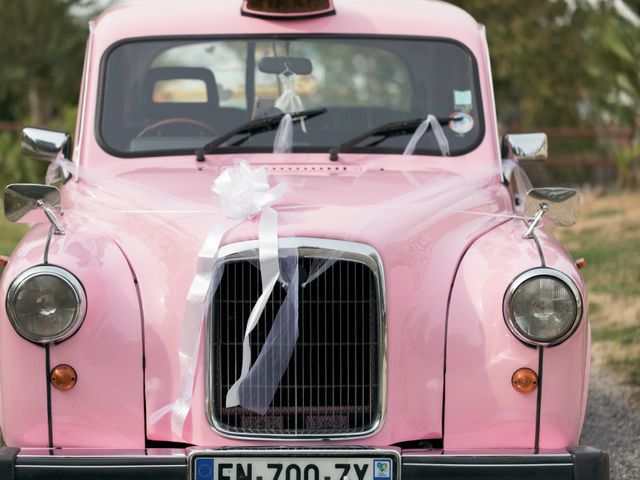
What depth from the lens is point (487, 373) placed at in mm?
3715

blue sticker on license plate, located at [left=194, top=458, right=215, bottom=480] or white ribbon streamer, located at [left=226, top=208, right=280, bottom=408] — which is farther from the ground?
white ribbon streamer, located at [left=226, top=208, right=280, bottom=408]

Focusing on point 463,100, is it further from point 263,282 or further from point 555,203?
point 263,282

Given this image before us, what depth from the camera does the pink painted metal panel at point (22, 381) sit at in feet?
12.0

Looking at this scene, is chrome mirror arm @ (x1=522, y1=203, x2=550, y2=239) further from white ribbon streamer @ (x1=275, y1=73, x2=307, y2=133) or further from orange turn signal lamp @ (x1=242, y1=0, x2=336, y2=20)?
orange turn signal lamp @ (x1=242, y1=0, x2=336, y2=20)

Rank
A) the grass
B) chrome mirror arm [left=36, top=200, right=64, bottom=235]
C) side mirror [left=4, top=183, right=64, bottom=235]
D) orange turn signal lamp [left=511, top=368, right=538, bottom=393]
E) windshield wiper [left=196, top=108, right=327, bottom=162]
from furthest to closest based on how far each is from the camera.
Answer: the grass < windshield wiper [left=196, top=108, right=327, bottom=162] < side mirror [left=4, top=183, right=64, bottom=235] < chrome mirror arm [left=36, top=200, right=64, bottom=235] < orange turn signal lamp [left=511, top=368, right=538, bottom=393]

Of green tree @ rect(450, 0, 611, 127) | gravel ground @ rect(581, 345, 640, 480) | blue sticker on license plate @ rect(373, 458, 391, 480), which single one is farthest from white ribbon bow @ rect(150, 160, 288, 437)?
green tree @ rect(450, 0, 611, 127)

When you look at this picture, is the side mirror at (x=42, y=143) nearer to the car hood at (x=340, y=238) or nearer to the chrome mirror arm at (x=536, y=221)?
the car hood at (x=340, y=238)

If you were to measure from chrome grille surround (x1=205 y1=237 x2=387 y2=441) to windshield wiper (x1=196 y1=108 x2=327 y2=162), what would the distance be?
1144 millimetres

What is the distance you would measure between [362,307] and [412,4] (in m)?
2.14

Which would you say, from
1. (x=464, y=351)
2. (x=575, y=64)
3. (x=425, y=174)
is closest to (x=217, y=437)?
(x=464, y=351)

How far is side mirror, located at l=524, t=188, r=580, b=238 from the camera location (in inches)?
160

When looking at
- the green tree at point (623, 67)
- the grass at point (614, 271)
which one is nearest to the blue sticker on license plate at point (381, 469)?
the grass at point (614, 271)

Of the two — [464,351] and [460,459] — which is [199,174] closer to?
[464,351]

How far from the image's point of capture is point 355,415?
3730mm
